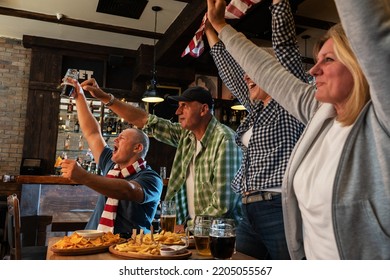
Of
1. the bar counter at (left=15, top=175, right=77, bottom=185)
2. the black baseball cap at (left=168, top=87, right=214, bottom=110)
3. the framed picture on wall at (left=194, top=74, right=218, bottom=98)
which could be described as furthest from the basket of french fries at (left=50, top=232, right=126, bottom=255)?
the framed picture on wall at (left=194, top=74, right=218, bottom=98)

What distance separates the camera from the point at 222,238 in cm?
93

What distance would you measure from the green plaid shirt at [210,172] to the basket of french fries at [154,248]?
1.03ft

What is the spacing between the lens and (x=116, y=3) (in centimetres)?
438

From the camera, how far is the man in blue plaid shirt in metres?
1.15

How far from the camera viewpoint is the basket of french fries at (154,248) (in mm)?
976

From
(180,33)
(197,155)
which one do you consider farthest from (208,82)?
(197,155)

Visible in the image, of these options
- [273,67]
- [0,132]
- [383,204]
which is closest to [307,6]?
[273,67]

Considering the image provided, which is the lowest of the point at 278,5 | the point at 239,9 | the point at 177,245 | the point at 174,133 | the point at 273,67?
the point at 177,245

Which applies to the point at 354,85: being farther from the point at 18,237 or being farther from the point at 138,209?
the point at 18,237

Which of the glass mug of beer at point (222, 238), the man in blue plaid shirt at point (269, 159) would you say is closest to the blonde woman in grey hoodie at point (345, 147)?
the glass mug of beer at point (222, 238)

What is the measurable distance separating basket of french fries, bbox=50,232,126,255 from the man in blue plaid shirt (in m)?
0.47

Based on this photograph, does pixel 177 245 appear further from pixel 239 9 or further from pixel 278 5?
pixel 239 9

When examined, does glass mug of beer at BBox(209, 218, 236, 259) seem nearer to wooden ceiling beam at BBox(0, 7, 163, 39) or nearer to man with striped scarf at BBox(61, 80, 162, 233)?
man with striped scarf at BBox(61, 80, 162, 233)
